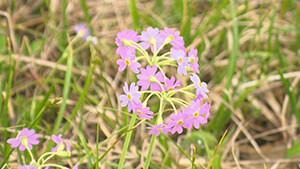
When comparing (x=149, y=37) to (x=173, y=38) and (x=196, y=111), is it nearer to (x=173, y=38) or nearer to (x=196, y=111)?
(x=173, y=38)

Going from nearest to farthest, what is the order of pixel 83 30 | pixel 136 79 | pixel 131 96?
1. pixel 131 96
2. pixel 136 79
3. pixel 83 30

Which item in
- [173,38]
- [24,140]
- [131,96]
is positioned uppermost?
[173,38]

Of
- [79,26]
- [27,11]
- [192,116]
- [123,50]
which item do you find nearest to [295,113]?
[192,116]

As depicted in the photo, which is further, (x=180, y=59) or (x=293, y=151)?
(x=293, y=151)

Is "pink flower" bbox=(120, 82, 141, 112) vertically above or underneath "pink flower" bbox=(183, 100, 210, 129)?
above

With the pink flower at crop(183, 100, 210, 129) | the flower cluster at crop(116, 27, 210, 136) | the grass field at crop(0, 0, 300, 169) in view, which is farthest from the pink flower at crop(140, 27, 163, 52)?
the grass field at crop(0, 0, 300, 169)

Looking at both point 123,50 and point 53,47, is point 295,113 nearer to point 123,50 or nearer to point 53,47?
point 123,50

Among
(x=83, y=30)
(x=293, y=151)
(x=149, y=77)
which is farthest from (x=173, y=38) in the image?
(x=83, y=30)

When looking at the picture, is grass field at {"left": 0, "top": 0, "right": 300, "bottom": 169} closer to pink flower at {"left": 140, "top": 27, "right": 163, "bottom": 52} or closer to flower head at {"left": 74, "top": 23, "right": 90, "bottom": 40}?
flower head at {"left": 74, "top": 23, "right": 90, "bottom": 40}

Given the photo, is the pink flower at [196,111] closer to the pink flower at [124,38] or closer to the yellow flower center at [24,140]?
the pink flower at [124,38]
